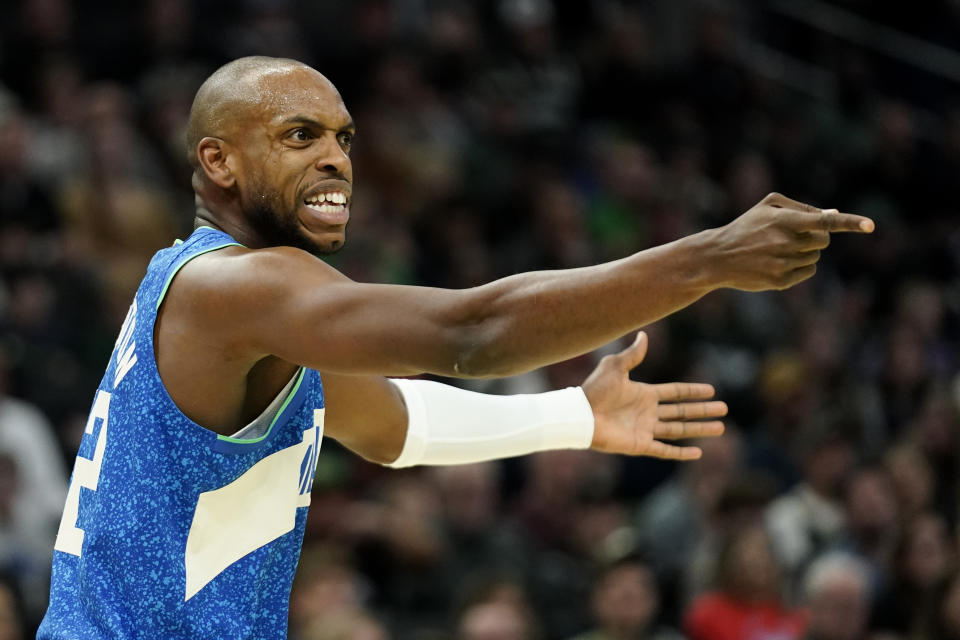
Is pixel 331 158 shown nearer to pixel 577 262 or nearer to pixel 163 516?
pixel 163 516

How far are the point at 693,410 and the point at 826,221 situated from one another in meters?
1.36

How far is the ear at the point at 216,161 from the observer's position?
370 cm

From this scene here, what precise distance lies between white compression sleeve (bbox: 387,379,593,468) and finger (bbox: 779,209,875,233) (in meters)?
1.54

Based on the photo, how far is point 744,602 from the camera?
8.00 metres

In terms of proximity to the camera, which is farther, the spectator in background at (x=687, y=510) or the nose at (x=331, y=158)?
Result: the spectator in background at (x=687, y=510)

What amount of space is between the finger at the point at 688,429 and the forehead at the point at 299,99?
130 centimetres

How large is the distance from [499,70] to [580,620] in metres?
6.14

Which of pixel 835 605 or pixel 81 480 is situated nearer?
pixel 81 480

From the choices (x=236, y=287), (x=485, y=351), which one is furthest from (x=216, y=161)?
(x=485, y=351)

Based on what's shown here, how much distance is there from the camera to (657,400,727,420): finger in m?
4.09

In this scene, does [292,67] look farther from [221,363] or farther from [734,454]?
[734,454]

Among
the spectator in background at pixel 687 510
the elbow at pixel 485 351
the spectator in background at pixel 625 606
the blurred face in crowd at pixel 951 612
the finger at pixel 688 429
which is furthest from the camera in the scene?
the spectator in background at pixel 687 510

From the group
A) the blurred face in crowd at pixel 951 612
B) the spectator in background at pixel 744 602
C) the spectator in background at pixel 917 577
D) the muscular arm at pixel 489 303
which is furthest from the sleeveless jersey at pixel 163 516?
the spectator in background at pixel 917 577

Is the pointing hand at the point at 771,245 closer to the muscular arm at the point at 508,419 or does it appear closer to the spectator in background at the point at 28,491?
the muscular arm at the point at 508,419
